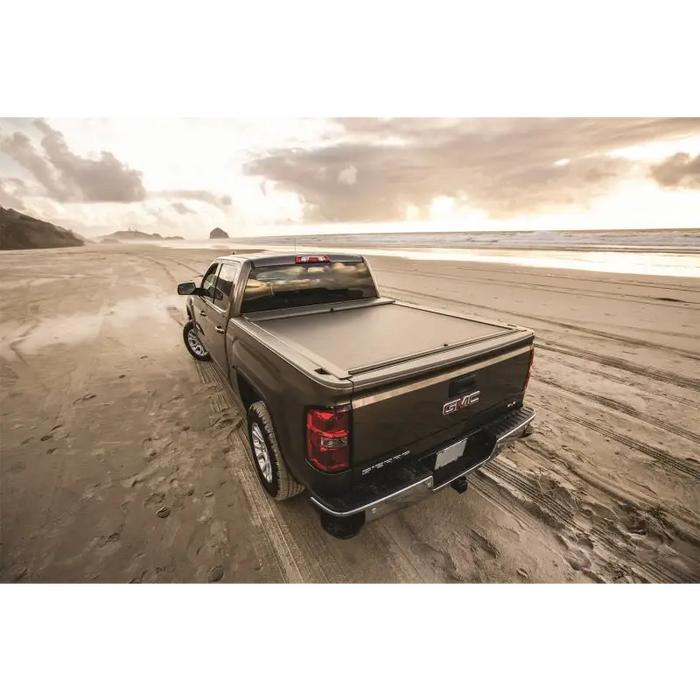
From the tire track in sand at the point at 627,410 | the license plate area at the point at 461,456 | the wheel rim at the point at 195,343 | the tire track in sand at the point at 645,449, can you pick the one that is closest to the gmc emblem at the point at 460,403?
the license plate area at the point at 461,456

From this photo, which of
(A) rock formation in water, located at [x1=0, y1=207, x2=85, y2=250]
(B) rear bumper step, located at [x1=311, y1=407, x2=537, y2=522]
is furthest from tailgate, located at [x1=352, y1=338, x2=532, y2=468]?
(A) rock formation in water, located at [x1=0, y1=207, x2=85, y2=250]

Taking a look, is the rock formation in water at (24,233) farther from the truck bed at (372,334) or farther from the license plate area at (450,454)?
the license plate area at (450,454)

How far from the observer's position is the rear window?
137 inches

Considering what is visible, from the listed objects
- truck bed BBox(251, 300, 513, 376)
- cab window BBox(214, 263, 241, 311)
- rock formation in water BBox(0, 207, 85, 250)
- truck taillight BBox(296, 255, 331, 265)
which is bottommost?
rock formation in water BBox(0, 207, 85, 250)

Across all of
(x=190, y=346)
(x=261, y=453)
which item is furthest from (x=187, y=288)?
(x=261, y=453)

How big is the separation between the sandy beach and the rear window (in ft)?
5.19

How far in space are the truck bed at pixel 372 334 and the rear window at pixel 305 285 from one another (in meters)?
0.24

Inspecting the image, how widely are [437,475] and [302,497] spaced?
4.13 feet

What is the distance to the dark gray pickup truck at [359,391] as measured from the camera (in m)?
1.98

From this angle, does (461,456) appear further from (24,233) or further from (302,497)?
(24,233)

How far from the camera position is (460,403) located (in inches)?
94.3

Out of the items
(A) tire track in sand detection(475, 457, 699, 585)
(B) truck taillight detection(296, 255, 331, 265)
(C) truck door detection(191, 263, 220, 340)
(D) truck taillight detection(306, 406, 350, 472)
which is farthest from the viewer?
(C) truck door detection(191, 263, 220, 340)

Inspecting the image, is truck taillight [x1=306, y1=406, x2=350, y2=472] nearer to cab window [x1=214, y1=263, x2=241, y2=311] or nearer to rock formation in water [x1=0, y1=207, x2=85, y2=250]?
cab window [x1=214, y1=263, x2=241, y2=311]

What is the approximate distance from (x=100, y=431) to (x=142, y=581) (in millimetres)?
2339
